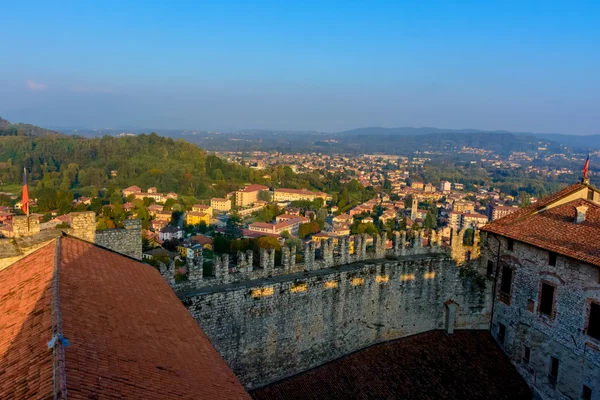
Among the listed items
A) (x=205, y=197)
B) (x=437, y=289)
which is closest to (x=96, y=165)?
(x=205, y=197)

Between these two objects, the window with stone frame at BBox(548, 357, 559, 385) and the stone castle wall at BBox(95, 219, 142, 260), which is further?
the window with stone frame at BBox(548, 357, 559, 385)

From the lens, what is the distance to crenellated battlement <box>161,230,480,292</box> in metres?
11.4

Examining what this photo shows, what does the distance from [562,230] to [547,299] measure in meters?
2.10

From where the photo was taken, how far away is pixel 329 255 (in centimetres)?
1335

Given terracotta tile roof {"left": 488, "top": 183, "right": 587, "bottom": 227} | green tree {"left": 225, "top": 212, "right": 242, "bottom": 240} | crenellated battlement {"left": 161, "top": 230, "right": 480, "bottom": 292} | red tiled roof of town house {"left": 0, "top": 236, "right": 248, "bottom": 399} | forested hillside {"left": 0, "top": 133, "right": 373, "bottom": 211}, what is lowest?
green tree {"left": 225, "top": 212, "right": 242, "bottom": 240}

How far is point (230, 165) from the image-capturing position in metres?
130

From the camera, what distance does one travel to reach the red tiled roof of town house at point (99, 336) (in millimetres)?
4895

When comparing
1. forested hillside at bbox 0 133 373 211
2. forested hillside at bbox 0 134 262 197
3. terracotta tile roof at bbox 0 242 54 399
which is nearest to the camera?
terracotta tile roof at bbox 0 242 54 399

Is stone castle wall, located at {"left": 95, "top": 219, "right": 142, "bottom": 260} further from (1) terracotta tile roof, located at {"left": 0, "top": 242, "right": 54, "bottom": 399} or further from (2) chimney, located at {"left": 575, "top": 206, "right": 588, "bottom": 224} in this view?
(2) chimney, located at {"left": 575, "top": 206, "right": 588, "bottom": 224}

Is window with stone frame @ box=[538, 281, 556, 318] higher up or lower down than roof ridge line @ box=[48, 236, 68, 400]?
lower down

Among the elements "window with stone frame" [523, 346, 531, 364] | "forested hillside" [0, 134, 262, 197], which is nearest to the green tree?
"forested hillside" [0, 134, 262, 197]

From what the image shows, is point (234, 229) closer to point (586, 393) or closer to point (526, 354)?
point (526, 354)

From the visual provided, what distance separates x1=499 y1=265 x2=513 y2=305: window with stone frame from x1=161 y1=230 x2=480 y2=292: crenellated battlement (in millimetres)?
1135

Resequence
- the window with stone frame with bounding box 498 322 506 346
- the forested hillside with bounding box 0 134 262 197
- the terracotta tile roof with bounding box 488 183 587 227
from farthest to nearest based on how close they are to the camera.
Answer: the forested hillside with bounding box 0 134 262 197 → the window with stone frame with bounding box 498 322 506 346 → the terracotta tile roof with bounding box 488 183 587 227
